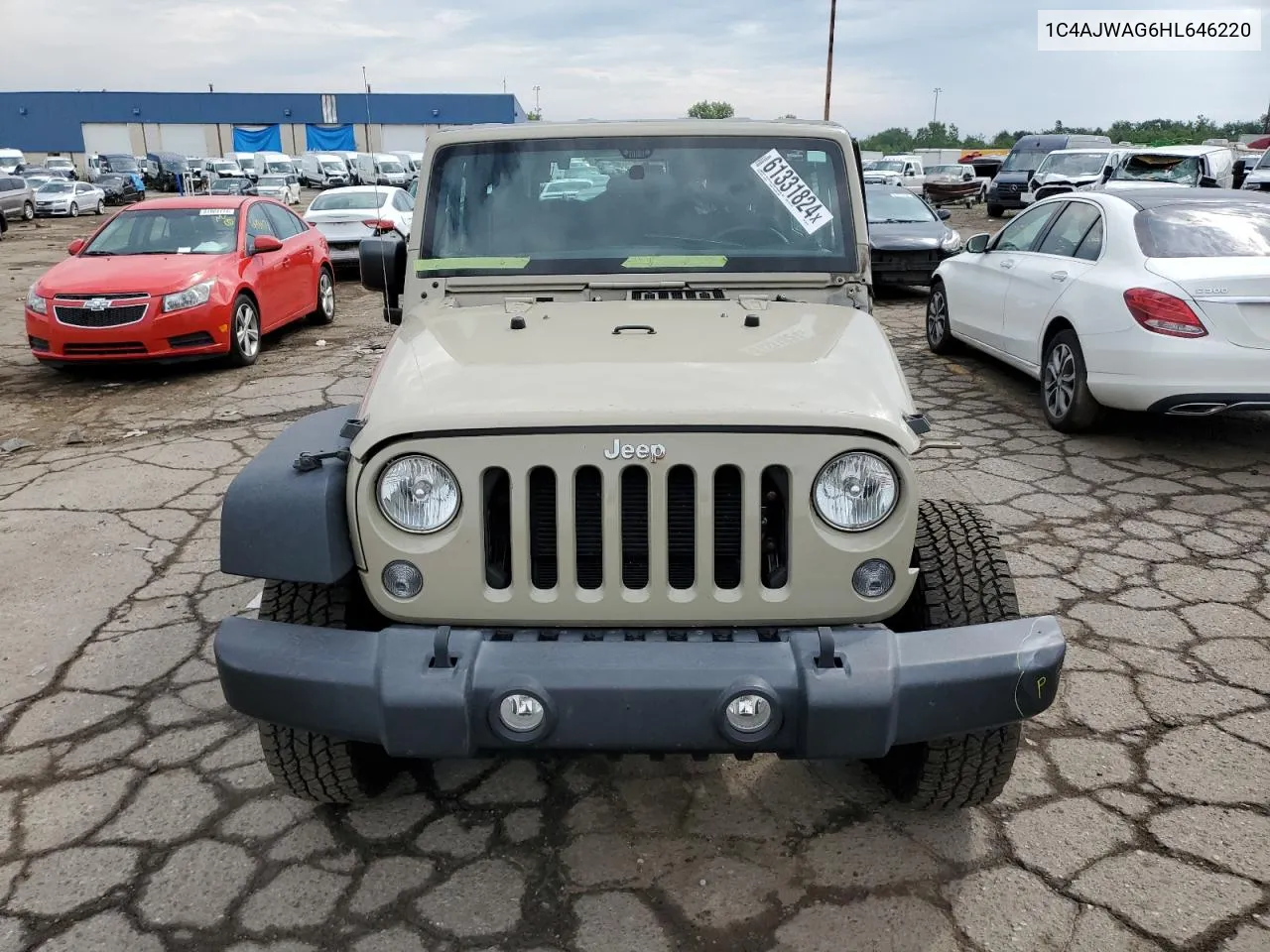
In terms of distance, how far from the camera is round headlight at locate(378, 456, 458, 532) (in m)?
2.30

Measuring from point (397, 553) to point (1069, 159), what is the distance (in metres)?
23.4

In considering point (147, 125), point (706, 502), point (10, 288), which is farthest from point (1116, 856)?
point (147, 125)

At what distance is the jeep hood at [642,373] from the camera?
225cm

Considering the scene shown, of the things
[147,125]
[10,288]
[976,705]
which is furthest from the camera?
[147,125]

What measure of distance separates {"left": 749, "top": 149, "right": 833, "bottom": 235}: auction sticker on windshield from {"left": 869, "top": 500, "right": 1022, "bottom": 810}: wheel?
Answer: 1204 mm

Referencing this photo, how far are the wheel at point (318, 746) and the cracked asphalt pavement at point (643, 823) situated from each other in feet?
0.53

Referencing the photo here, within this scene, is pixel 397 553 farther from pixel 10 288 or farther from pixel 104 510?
pixel 10 288

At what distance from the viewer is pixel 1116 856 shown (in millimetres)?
2676

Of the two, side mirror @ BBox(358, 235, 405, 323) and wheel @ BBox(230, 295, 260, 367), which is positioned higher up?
side mirror @ BBox(358, 235, 405, 323)

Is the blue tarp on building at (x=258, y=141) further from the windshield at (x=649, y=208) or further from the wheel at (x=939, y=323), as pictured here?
the windshield at (x=649, y=208)

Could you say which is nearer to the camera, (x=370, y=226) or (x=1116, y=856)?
(x=1116, y=856)

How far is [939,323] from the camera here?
891cm

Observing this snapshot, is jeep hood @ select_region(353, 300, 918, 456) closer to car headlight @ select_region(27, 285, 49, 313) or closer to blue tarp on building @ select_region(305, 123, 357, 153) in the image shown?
car headlight @ select_region(27, 285, 49, 313)

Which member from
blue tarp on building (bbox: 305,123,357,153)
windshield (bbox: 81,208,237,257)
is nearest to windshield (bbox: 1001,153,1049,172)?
windshield (bbox: 81,208,237,257)
